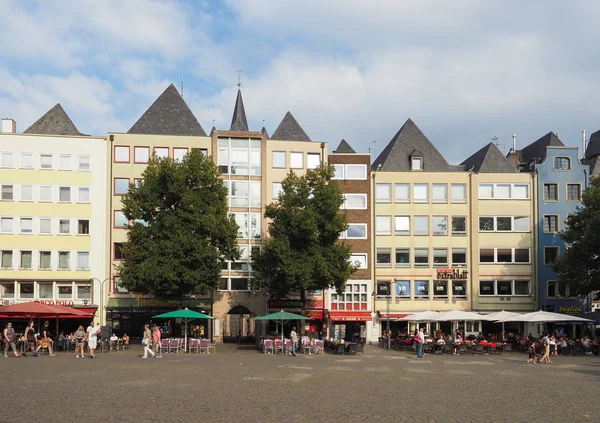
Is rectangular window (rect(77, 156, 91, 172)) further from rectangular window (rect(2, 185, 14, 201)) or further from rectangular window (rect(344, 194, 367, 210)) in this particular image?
rectangular window (rect(344, 194, 367, 210))

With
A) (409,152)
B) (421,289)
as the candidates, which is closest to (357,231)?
(421,289)

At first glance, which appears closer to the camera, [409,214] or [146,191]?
[146,191]

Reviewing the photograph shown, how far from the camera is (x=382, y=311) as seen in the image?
60781 millimetres

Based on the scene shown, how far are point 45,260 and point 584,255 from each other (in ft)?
128

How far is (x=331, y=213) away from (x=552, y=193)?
75.0ft

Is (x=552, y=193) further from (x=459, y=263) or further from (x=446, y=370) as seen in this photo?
(x=446, y=370)

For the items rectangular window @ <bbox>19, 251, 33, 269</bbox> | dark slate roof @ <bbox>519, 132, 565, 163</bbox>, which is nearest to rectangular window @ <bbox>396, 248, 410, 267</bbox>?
dark slate roof @ <bbox>519, 132, 565, 163</bbox>

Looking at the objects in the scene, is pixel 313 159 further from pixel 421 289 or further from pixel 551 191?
pixel 551 191

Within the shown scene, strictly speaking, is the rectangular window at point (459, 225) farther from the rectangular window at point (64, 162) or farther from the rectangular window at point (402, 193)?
the rectangular window at point (64, 162)

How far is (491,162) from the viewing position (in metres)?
63.3

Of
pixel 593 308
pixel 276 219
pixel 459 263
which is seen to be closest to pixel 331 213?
pixel 276 219

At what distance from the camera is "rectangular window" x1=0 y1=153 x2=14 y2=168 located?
56.6 metres

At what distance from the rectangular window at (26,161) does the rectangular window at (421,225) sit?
30299 millimetres

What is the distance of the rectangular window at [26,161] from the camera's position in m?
56.8
